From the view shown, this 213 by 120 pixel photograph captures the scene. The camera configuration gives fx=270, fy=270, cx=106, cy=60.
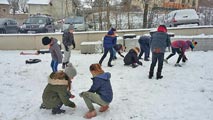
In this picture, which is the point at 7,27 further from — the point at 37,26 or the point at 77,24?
the point at 77,24

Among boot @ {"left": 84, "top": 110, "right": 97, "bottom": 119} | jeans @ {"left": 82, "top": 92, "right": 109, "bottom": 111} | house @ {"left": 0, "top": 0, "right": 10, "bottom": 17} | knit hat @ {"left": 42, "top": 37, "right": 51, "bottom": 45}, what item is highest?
house @ {"left": 0, "top": 0, "right": 10, "bottom": 17}

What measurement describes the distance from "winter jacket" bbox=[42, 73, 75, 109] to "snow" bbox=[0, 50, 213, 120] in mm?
282

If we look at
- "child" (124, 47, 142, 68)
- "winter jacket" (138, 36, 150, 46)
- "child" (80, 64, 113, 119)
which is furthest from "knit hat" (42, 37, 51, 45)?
"winter jacket" (138, 36, 150, 46)

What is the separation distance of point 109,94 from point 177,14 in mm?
16582

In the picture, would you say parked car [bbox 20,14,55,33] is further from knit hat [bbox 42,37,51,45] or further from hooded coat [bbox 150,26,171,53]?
hooded coat [bbox 150,26,171,53]

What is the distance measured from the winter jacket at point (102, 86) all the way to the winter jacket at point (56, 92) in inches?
21.5

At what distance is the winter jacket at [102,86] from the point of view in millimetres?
5215

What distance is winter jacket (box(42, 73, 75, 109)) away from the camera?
5211mm

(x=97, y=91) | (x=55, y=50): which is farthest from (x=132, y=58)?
(x=97, y=91)

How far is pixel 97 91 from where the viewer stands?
5.30m

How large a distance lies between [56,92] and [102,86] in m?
0.91

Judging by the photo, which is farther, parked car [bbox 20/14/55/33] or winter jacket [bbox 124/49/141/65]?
parked car [bbox 20/14/55/33]

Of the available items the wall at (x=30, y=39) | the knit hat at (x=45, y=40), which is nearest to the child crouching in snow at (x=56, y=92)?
the knit hat at (x=45, y=40)

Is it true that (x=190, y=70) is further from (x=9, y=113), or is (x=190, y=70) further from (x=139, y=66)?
(x=9, y=113)
